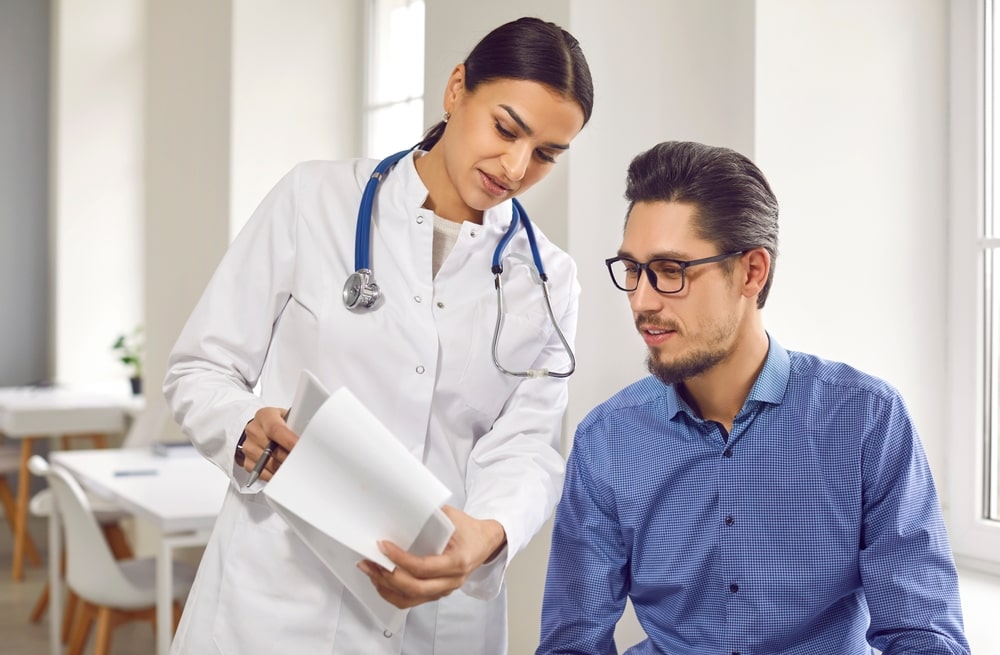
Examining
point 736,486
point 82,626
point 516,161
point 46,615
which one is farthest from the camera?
point 46,615

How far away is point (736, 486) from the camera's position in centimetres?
135

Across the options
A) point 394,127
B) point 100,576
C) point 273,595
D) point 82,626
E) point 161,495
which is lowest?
point 82,626

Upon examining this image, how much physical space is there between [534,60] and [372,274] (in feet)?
1.09

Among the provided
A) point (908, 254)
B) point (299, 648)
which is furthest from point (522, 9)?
point (299, 648)

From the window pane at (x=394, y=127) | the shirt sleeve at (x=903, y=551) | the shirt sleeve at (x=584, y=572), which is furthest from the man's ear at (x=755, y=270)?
the window pane at (x=394, y=127)

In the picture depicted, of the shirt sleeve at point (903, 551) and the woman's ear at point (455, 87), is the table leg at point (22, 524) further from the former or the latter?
the shirt sleeve at point (903, 551)

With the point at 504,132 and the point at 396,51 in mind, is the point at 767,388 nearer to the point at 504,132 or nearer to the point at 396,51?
the point at 504,132

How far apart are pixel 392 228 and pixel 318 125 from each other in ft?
7.44

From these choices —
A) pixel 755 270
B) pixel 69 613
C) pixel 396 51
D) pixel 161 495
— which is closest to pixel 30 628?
pixel 69 613

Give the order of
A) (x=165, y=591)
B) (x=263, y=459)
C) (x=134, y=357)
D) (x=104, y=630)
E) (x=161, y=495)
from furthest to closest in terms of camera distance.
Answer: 1. (x=134, y=357)
2. (x=104, y=630)
3. (x=161, y=495)
4. (x=165, y=591)
5. (x=263, y=459)

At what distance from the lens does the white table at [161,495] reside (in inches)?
97.0

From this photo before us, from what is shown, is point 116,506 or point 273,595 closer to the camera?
point 273,595

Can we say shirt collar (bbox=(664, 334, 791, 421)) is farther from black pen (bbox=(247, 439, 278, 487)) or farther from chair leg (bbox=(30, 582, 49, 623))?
chair leg (bbox=(30, 582, 49, 623))

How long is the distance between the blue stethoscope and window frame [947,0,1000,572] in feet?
2.90
